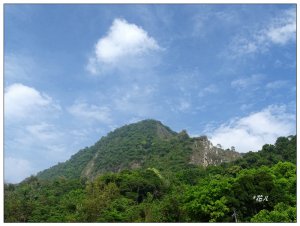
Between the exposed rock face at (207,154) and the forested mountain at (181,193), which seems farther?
the exposed rock face at (207,154)

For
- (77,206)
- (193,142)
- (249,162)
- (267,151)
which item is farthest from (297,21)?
(193,142)

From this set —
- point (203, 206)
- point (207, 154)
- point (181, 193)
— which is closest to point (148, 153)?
point (207, 154)

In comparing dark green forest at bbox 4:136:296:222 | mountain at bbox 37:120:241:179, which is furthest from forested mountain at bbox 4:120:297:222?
mountain at bbox 37:120:241:179

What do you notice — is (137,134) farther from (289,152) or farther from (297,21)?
(297,21)

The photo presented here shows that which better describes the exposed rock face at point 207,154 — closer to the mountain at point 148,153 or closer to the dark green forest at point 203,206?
the mountain at point 148,153

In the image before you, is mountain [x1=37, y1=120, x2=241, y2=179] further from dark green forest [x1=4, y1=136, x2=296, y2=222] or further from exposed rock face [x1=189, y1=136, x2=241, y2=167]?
dark green forest [x1=4, y1=136, x2=296, y2=222]

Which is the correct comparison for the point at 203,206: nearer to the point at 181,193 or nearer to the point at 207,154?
the point at 181,193

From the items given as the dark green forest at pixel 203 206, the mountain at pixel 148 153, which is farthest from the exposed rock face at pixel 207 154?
the dark green forest at pixel 203 206
